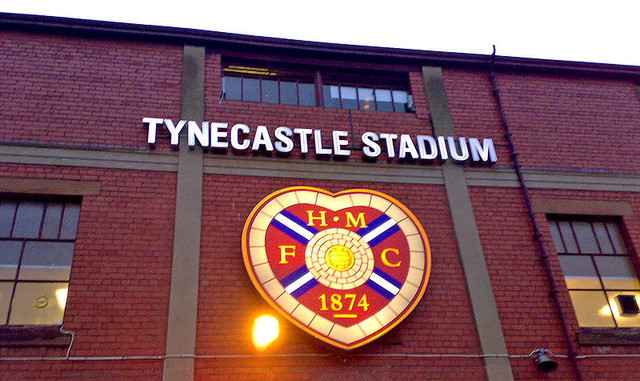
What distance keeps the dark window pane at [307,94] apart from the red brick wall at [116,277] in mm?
2927

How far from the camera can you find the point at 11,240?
26.4 feet

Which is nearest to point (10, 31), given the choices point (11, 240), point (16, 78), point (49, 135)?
point (16, 78)

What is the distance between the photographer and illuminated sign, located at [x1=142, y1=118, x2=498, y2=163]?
9.21m

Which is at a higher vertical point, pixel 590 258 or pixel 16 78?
pixel 16 78

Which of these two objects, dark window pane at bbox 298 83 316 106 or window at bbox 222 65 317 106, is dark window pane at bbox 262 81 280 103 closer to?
window at bbox 222 65 317 106

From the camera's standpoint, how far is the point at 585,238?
9.69 metres

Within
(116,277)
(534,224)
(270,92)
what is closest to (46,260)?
(116,277)

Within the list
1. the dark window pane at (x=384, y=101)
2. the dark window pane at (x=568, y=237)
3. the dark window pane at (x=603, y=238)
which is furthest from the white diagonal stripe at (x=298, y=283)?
the dark window pane at (x=603, y=238)

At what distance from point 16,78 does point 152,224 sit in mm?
3526

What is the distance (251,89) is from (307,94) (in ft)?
3.36

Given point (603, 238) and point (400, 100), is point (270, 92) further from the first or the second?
point (603, 238)

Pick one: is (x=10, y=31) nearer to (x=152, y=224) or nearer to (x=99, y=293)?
(x=152, y=224)

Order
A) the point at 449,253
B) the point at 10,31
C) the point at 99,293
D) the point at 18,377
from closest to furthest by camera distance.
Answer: the point at 18,377 → the point at 99,293 → the point at 449,253 → the point at 10,31

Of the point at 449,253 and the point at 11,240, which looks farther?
the point at 449,253
